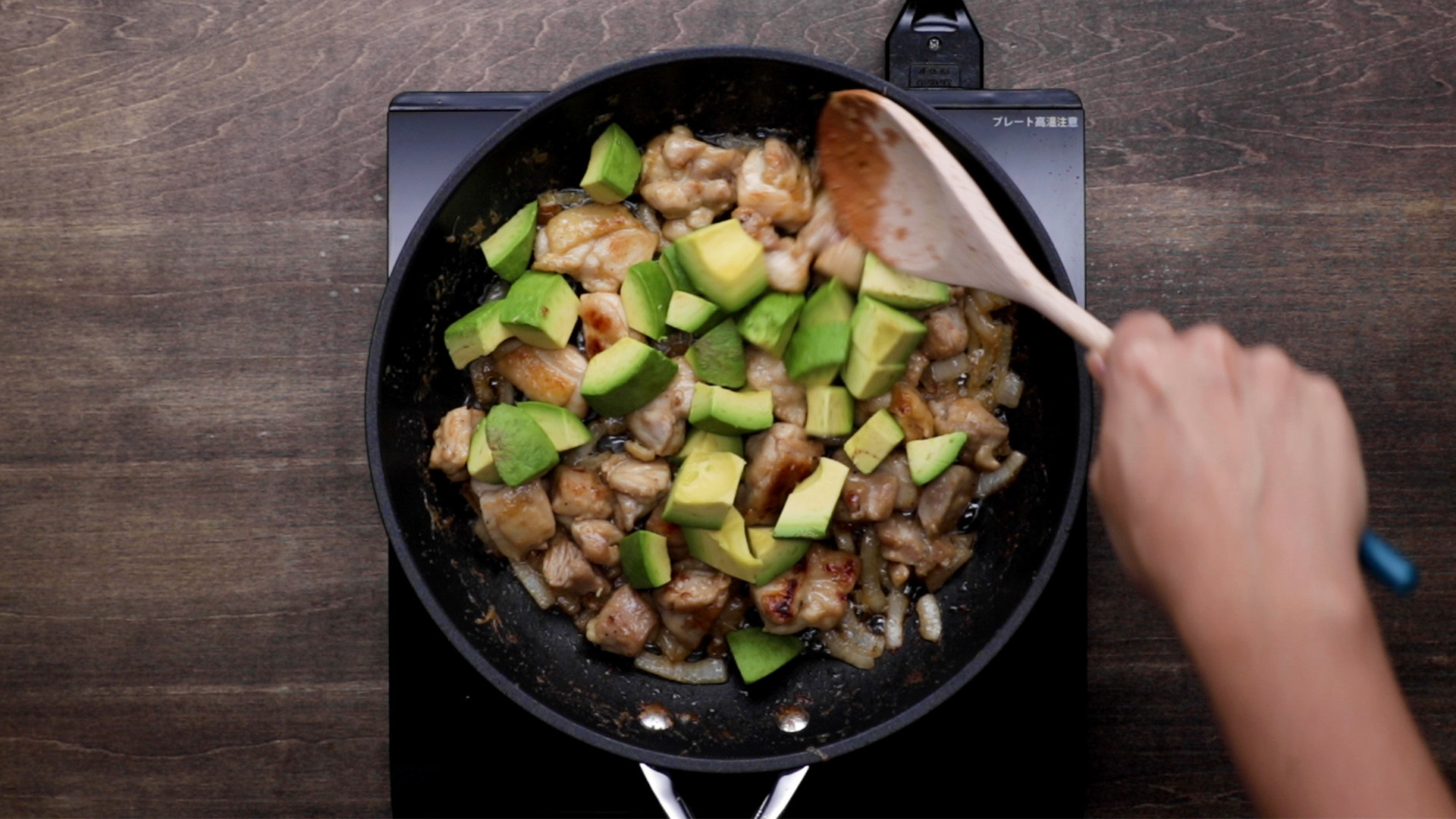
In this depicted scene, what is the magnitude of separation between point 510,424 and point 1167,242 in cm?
118

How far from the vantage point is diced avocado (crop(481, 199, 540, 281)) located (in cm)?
157

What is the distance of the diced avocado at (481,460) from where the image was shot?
152 cm

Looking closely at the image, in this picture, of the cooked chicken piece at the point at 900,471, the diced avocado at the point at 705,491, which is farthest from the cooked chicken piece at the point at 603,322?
the cooked chicken piece at the point at 900,471

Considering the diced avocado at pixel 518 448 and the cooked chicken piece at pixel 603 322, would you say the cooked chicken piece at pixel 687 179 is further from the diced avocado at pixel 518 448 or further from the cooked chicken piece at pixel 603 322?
the diced avocado at pixel 518 448

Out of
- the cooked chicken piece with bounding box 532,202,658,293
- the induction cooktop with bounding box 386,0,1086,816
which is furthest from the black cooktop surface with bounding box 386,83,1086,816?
the cooked chicken piece with bounding box 532,202,658,293

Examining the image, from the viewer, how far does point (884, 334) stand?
1466mm

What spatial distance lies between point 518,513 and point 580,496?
3.9 inches

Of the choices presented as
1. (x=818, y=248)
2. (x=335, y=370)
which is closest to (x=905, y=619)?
(x=818, y=248)

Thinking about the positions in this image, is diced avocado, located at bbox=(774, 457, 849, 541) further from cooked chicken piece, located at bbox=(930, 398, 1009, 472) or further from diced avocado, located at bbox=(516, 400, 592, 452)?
diced avocado, located at bbox=(516, 400, 592, 452)

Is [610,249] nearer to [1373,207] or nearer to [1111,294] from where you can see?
[1111,294]

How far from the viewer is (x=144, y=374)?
1805 mm

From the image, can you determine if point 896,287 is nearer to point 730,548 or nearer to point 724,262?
point 724,262

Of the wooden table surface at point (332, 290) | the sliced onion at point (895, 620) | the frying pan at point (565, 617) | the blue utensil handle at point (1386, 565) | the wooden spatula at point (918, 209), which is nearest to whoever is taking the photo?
the blue utensil handle at point (1386, 565)

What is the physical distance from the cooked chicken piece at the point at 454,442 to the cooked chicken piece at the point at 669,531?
12.1 inches
